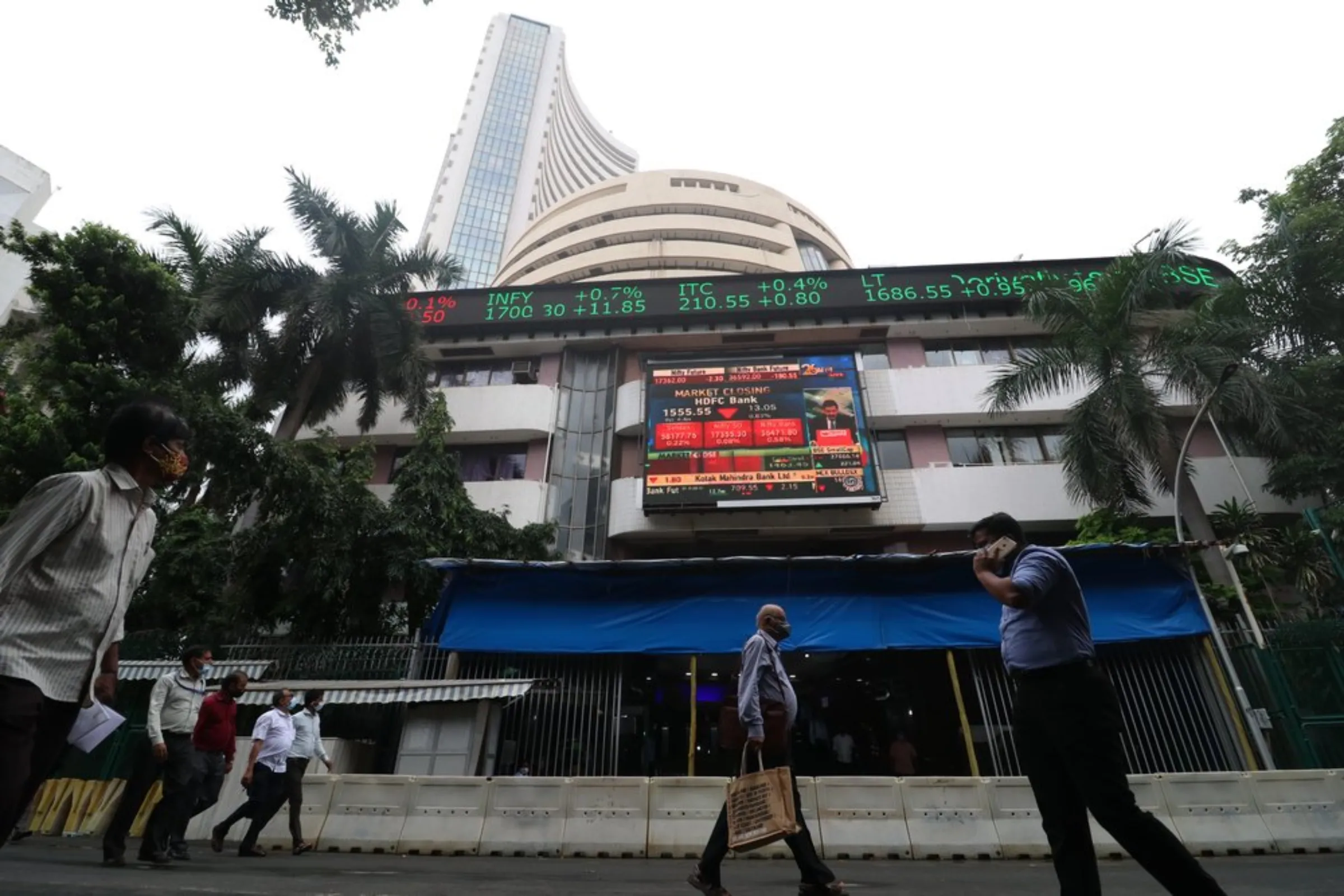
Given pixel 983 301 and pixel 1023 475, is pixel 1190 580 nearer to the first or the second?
pixel 1023 475

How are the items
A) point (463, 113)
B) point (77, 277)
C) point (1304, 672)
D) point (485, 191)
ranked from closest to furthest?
point (1304, 672) → point (77, 277) → point (485, 191) → point (463, 113)

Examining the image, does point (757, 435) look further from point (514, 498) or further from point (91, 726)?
point (91, 726)

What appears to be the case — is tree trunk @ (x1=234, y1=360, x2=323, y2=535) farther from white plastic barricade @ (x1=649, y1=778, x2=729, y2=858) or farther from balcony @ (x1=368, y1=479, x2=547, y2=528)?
white plastic barricade @ (x1=649, y1=778, x2=729, y2=858)

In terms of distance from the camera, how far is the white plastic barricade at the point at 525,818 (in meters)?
6.41

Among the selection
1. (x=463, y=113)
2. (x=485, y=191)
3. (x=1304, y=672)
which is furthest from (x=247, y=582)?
(x=463, y=113)

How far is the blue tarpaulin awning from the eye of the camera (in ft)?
31.4

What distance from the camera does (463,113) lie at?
294 ft

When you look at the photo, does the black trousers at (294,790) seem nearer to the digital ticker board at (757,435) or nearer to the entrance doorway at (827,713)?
the entrance doorway at (827,713)

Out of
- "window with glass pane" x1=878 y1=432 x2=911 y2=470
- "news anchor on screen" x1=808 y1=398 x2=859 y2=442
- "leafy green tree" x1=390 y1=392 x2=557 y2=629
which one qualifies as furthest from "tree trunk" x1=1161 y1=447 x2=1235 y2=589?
"leafy green tree" x1=390 y1=392 x2=557 y2=629

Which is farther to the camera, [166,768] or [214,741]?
[214,741]

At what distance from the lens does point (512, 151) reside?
8681cm

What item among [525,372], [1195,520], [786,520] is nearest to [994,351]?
[1195,520]

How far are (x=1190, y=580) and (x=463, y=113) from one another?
10087 centimetres

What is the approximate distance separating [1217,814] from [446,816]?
25.3 feet
